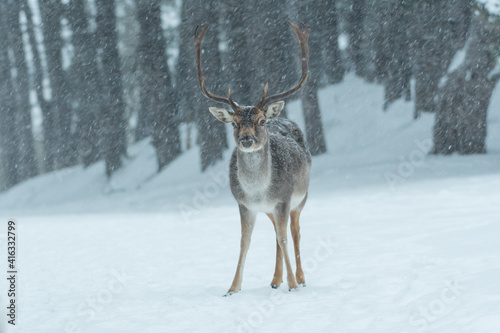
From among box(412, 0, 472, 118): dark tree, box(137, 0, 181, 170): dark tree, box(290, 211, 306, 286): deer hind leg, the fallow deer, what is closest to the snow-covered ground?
box(290, 211, 306, 286): deer hind leg

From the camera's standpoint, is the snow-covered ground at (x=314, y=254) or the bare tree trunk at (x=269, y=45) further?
the bare tree trunk at (x=269, y=45)

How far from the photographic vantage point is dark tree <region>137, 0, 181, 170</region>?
21.4 meters

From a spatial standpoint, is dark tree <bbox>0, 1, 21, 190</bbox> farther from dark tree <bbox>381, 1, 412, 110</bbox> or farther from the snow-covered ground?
dark tree <bbox>381, 1, 412, 110</bbox>

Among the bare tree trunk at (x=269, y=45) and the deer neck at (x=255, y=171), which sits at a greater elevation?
the bare tree trunk at (x=269, y=45)

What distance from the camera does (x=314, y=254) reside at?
8602 millimetres

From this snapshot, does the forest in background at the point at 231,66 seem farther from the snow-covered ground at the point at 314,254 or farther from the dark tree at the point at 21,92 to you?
the snow-covered ground at the point at 314,254

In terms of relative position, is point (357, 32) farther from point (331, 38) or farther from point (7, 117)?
point (7, 117)

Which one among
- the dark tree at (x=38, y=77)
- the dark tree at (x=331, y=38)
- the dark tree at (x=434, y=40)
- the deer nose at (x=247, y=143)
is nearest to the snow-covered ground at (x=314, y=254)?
the dark tree at (x=434, y=40)

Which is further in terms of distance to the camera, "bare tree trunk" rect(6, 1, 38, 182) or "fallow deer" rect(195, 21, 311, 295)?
"bare tree trunk" rect(6, 1, 38, 182)

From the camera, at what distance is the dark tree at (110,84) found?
23500mm

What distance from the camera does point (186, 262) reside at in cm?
902

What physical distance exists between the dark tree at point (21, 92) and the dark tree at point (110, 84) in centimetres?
895

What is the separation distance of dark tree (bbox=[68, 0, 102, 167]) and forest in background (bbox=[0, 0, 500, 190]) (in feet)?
0.15

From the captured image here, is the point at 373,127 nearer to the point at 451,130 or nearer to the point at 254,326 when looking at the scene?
the point at 451,130
